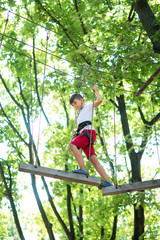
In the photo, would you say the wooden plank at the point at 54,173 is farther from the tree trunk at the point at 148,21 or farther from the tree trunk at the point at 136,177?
the tree trunk at the point at 136,177

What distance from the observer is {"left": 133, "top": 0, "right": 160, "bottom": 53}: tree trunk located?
5746 millimetres

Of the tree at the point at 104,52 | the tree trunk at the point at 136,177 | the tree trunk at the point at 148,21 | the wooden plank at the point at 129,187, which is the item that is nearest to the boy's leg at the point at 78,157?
the wooden plank at the point at 129,187

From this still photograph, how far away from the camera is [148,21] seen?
19.4ft

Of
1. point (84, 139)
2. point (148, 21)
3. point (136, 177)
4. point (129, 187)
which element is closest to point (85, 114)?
point (84, 139)

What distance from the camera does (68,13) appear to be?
805 centimetres

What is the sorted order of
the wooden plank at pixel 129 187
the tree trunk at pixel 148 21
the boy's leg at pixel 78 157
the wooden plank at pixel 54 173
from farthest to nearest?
the tree trunk at pixel 148 21 < the boy's leg at pixel 78 157 < the wooden plank at pixel 129 187 < the wooden plank at pixel 54 173

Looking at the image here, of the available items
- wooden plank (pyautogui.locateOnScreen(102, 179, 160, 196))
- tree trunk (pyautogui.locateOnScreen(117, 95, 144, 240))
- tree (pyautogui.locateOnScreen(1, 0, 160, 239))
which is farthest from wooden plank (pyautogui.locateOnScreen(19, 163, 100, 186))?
tree trunk (pyautogui.locateOnScreen(117, 95, 144, 240))

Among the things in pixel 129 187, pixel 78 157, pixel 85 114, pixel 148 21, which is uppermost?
pixel 148 21

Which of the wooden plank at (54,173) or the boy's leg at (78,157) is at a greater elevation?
the boy's leg at (78,157)

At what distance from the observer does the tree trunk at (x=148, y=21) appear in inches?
226

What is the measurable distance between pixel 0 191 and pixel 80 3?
594cm

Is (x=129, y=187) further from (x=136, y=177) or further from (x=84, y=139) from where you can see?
(x=136, y=177)

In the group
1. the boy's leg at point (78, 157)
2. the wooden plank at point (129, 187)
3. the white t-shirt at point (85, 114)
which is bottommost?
the wooden plank at point (129, 187)

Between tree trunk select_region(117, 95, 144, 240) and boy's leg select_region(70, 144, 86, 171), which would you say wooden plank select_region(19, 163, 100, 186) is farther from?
tree trunk select_region(117, 95, 144, 240)
